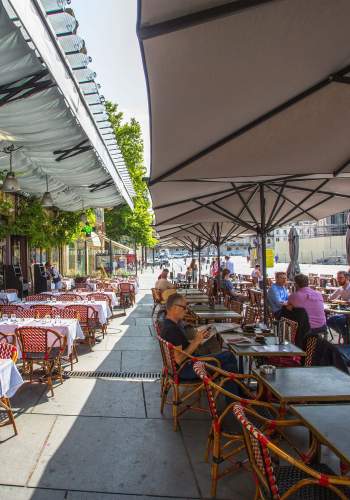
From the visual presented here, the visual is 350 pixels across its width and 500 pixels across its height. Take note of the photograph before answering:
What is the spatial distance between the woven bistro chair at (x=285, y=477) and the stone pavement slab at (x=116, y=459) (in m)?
0.95

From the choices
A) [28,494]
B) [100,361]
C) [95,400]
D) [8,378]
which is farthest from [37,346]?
[28,494]

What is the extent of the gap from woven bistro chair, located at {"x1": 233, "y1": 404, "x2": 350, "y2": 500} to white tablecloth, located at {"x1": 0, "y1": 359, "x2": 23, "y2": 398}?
266cm

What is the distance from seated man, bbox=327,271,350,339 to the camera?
26.5ft

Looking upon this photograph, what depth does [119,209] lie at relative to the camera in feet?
117

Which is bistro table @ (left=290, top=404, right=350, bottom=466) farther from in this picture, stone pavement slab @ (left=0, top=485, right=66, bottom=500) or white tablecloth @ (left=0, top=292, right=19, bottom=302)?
white tablecloth @ (left=0, top=292, right=19, bottom=302)

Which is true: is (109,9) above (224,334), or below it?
above

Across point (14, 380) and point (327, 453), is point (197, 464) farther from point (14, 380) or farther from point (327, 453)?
point (14, 380)

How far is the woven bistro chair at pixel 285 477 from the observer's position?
2.05m

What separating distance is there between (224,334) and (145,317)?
7734 mm

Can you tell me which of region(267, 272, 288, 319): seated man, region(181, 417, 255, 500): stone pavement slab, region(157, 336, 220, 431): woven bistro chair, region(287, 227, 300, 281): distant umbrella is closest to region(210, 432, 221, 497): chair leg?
region(181, 417, 255, 500): stone pavement slab

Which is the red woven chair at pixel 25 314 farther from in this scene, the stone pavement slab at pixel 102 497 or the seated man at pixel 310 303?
the stone pavement slab at pixel 102 497

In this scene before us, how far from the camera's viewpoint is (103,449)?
4027 mm

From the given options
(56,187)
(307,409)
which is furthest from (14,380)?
(56,187)

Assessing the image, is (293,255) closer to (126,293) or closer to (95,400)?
(126,293)
